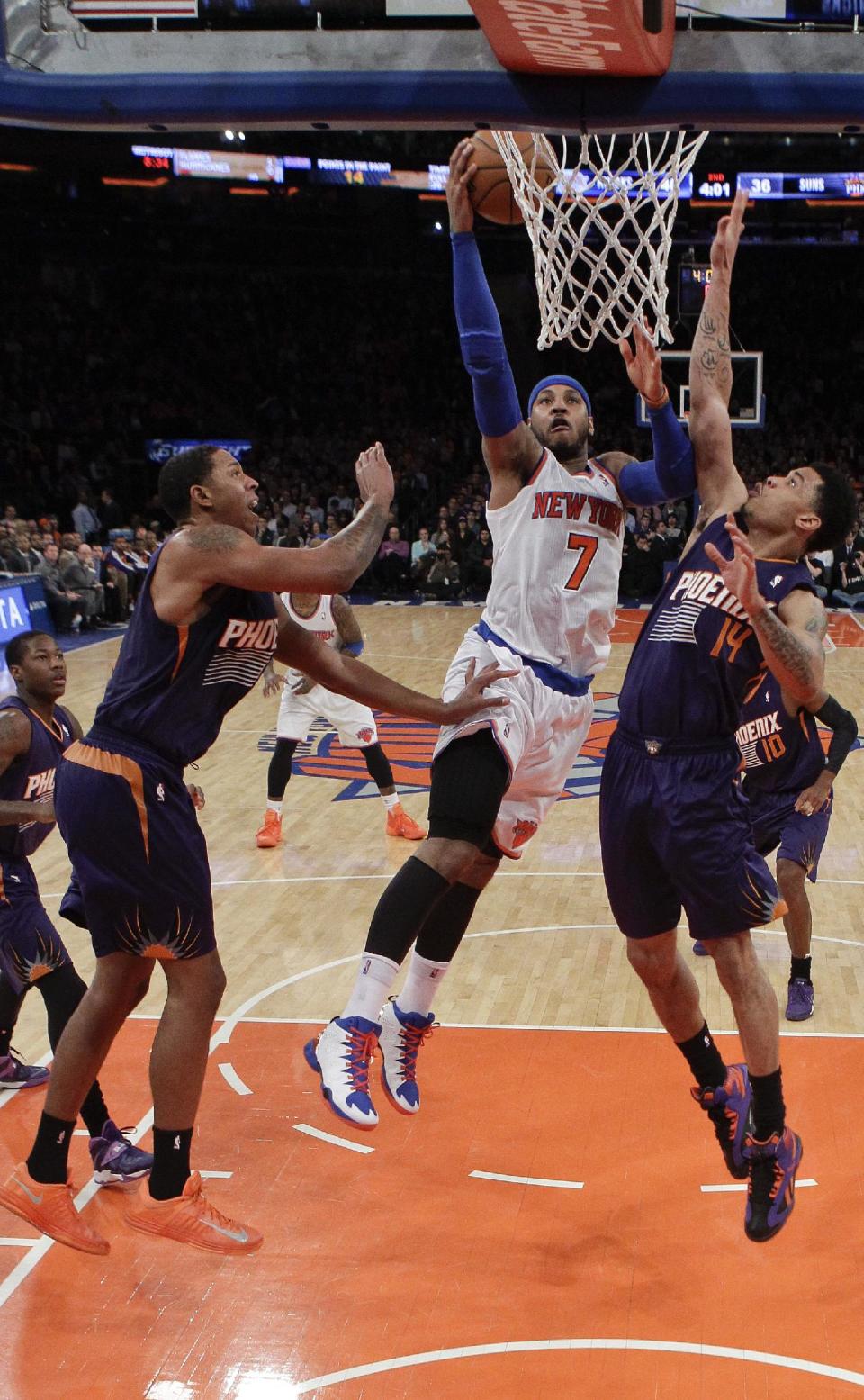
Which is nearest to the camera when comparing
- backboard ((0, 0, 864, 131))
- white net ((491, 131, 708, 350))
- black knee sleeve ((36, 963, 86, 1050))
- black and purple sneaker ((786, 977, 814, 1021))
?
backboard ((0, 0, 864, 131))

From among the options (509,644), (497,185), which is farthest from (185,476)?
(497,185)

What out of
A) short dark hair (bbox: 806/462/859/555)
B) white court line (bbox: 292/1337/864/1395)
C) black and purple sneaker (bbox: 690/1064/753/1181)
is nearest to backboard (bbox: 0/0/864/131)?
short dark hair (bbox: 806/462/859/555)

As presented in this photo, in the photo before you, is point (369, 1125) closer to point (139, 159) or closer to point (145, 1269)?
point (145, 1269)

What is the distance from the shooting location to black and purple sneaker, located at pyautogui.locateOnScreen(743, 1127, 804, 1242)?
3.91 m

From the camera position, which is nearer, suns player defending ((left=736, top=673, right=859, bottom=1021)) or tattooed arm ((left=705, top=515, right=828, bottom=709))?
tattooed arm ((left=705, top=515, right=828, bottom=709))

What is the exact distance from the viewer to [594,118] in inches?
180

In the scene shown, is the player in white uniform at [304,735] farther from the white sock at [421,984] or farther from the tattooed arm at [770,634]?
the tattooed arm at [770,634]

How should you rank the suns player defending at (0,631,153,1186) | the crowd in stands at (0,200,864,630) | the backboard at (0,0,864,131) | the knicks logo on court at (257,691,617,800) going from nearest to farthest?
the backboard at (0,0,864,131) → the suns player defending at (0,631,153,1186) → the knicks logo on court at (257,691,617,800) → the crowd in stands at (0,200,864,630)

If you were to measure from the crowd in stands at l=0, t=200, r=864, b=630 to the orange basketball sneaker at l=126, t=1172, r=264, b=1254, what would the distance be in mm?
21276

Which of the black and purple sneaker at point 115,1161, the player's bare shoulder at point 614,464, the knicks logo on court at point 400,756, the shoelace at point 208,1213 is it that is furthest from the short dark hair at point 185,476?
the knicks logo on court at point 400,756

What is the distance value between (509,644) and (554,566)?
0.27 meters

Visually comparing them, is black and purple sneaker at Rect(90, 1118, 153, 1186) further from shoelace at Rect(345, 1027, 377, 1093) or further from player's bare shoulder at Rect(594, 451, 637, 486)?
player's bare shoulder at Rect(594, 451, 637, 486)

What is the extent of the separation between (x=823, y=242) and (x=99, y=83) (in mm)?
24950

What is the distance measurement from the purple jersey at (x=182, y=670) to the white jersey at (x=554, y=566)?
816mm
